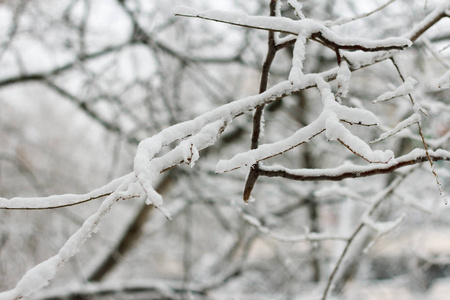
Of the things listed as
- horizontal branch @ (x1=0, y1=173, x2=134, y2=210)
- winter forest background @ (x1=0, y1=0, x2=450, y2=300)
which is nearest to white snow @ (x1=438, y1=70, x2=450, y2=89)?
winter forest background @ (x1=0, y1=0, x2=450, y2=300)

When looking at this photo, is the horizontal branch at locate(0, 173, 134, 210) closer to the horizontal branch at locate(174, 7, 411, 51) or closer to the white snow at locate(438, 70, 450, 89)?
the horizontal branch at locate(174, 7, 411, 51)

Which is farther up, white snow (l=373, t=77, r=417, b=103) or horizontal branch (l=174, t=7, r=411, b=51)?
horizontal branch (l=174, t=7, r=411, b=51)

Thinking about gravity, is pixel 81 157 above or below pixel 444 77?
above

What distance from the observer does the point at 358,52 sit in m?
0.75

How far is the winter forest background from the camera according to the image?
62 centimetres

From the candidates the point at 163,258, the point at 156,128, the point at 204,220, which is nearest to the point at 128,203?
the point at 204,220

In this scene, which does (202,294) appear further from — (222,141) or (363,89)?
(363,89)

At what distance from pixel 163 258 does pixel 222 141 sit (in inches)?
233

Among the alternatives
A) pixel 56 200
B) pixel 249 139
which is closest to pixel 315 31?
pixel 56 200

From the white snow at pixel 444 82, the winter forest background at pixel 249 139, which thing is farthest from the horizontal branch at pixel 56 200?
the white snow at pixel 444 82

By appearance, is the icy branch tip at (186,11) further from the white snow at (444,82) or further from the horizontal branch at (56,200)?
the white snow at (444,82)

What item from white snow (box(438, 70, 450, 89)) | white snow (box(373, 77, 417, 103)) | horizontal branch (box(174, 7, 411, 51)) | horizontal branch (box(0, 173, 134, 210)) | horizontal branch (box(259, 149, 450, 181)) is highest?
horizontal branch (box(174, 7, 411, 51))

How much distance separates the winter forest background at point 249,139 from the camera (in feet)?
2.03

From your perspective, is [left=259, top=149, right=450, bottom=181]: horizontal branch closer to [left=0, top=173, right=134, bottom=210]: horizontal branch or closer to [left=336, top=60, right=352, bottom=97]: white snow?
[left=336, top=60, right=352, bottom=97]: white snow
